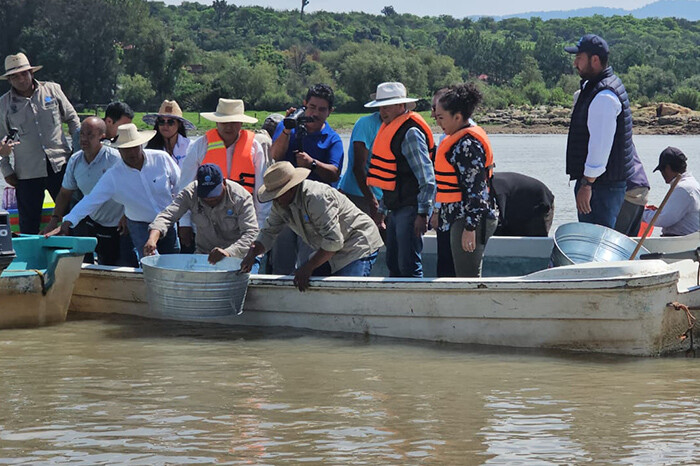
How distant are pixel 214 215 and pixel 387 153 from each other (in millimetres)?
1326

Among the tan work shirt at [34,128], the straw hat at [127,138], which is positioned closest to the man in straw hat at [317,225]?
the straw hat at [127,138]

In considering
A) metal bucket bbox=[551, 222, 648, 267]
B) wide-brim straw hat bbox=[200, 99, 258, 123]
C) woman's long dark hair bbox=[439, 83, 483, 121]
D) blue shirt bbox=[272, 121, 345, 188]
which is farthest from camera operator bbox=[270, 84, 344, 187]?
metal bucket bbox=[551, 222, 648, 267]

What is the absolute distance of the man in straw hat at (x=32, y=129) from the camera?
9492 mm

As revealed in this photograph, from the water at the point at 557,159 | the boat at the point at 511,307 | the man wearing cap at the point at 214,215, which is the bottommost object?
the water at the point at 557,159

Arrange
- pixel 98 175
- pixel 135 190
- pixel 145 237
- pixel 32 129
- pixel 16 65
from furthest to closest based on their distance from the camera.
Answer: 1. pixel 32 129
2. pixel 16 65
3. pixel 98 175
4. pixel 145 237
5. pixel 135 190

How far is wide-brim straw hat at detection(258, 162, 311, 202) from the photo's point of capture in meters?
7.15

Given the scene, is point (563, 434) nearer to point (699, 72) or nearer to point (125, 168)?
point (125, 168)

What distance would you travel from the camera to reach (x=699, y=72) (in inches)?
3474

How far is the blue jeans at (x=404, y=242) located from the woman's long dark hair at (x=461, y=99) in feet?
2.70

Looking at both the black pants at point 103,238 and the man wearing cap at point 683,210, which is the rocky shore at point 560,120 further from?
the black pants at point 103,238

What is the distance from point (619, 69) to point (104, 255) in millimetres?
88521

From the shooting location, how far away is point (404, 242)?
25.6 feet

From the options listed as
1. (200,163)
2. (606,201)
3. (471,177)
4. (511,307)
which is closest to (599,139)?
(606,201)

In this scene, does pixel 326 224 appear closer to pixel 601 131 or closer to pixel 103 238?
pixel 601 131
